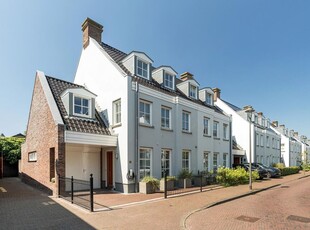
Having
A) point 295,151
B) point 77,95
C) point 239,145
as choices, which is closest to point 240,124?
point 239,145

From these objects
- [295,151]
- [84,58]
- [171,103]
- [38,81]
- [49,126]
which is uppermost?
[84,58]

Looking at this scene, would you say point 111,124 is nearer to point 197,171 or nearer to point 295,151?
point 197,171

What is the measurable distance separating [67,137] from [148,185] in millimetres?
5331

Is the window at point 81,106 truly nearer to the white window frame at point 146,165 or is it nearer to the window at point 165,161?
the white window frame at point 146,165

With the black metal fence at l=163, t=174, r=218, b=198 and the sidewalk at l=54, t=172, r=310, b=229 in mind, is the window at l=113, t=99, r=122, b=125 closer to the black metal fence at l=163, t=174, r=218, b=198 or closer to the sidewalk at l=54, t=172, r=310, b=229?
the black metal fence at l=163, t=174, r=218, b=198

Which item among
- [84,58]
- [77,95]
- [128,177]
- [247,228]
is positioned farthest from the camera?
[84,58]

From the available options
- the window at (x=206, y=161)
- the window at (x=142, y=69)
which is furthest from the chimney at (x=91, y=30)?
the window at (x=206, y=161)

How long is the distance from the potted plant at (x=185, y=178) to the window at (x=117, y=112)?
6.04 meters

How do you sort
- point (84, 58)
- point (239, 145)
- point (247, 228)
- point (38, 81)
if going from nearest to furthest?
point (247, 228), point (38, 81), point (84, 58), point (239, 145)

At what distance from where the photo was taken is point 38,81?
675 inches

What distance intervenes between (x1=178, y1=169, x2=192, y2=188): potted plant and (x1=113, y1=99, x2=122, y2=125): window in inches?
238

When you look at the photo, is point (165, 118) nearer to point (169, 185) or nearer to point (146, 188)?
point (169, 185)

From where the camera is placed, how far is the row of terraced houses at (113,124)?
1416 cm

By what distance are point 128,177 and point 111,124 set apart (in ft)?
12.5
